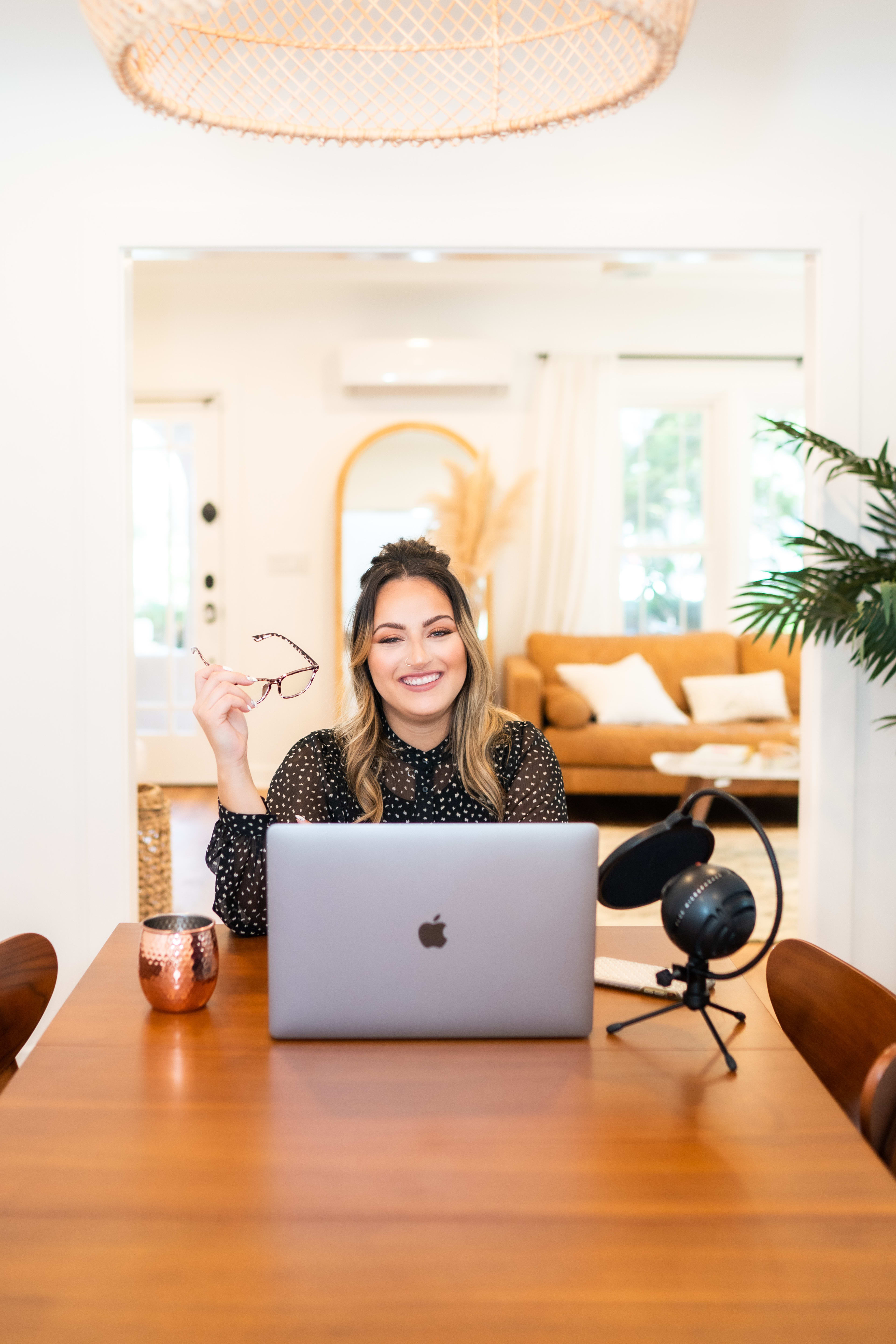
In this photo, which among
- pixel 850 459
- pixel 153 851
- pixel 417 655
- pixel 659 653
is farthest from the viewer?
pixel 659 653

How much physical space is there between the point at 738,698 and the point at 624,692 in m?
0.58

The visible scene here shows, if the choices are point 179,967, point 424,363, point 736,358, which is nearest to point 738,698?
point 736,358

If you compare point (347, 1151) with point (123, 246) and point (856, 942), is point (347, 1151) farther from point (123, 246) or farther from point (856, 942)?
point (123, 246)

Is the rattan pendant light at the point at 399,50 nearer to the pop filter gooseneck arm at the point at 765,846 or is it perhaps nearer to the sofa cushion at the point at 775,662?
the pop filter gooseneck arm at the point at 765,846

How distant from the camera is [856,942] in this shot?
283 cm

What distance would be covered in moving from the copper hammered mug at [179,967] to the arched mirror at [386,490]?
4612 millimetres

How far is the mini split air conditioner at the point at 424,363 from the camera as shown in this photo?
5664 millimetres

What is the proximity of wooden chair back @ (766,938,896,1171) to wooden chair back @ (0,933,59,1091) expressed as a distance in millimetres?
937

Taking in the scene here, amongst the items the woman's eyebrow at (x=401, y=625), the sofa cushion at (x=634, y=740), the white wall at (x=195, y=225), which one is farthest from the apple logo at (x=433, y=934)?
the sofa cushion at (x=634, y=740)

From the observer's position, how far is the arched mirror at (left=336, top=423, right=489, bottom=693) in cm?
578

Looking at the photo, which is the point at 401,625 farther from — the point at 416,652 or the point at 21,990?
the point at 21,990

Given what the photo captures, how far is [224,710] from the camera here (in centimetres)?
141

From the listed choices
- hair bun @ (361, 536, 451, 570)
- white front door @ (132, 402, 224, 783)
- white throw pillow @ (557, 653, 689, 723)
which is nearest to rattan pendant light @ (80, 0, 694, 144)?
hair bun @ (361, 536, 451, 570)

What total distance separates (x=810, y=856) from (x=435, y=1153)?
218cm
